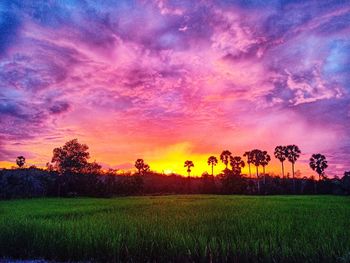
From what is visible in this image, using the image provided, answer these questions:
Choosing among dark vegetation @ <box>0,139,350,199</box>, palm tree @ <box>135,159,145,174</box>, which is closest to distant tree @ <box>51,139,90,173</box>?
dark vegetation @ <box>0,139,350,199</box>

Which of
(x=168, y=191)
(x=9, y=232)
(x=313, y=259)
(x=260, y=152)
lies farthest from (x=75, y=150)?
(x=313, y=259)

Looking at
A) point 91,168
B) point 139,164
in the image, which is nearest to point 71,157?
point 91,168

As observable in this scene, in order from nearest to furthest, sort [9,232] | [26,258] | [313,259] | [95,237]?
[313,259] → [26,258] → [95,237] → [9,232]

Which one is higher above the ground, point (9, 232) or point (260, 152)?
point (260, 152)

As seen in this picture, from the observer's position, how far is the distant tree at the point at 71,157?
57656mm

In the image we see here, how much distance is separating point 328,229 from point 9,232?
8.01m

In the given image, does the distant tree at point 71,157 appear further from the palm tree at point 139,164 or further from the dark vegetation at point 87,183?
the palm tree at point 139,164

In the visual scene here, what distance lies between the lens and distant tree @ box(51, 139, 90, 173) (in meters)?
57.7

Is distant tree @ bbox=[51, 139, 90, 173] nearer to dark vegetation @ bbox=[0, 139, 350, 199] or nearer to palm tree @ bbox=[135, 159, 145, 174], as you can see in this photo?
dark vegetation @ bbox=[0, 139, 350, 199]

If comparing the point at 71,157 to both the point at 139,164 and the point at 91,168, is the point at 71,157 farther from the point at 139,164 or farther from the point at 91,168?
the point at 139,164

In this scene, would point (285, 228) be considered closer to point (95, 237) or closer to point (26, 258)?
point (95, 237)

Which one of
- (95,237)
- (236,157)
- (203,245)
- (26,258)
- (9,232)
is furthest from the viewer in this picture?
(236,157)

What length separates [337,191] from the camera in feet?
196

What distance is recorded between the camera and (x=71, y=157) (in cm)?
5831
